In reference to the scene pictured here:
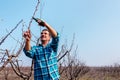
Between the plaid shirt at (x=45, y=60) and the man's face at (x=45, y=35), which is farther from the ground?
the man's face at (x=45, y=35)

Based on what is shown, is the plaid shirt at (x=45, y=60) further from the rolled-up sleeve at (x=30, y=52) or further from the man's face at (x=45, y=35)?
the man's face at (x=45, y=35)

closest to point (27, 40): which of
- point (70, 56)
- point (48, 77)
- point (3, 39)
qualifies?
point (3, 39)

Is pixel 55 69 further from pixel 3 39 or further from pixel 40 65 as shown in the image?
pixel 3 39

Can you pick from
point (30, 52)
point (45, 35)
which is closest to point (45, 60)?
point (30, 52)

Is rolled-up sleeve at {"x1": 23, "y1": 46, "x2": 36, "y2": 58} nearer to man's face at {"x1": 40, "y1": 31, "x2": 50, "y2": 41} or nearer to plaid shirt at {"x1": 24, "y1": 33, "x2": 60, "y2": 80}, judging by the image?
plaid shirt at {"x1": 24, "y1": 33, "x2": 60, "y2": 80}

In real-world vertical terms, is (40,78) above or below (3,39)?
below

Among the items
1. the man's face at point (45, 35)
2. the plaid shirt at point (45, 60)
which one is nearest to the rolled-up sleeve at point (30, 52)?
the plaid shirt at point (45, 60)

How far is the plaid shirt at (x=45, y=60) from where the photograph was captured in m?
4.28

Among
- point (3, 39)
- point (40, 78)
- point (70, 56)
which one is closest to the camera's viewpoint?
point (3, 39)

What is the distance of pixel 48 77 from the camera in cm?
428

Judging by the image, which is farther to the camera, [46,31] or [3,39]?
[46,31]

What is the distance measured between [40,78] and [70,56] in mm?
9212

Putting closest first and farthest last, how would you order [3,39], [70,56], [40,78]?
1. [3,39]
2. [40,78]
3. [70,56]

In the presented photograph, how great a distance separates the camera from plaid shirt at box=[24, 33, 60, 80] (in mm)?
4281
